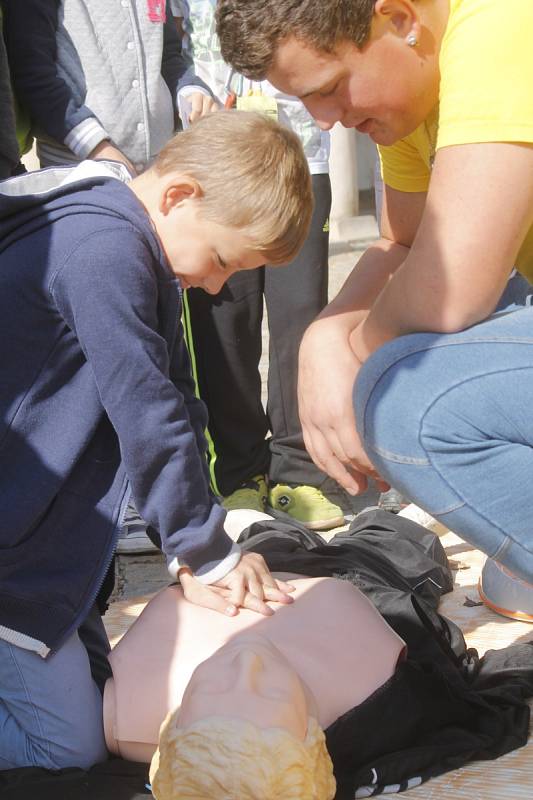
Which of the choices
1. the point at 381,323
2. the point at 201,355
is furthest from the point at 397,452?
the point at 201,355

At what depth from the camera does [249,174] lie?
6.65ft

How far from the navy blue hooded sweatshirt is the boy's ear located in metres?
0.06

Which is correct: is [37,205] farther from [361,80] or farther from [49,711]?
[49,711]

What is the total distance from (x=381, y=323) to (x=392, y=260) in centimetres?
48

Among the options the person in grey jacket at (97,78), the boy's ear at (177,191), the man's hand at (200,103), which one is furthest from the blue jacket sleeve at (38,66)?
the boy's ear at (177,191)

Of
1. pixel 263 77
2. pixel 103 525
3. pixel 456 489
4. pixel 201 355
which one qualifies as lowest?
pixel 201 355

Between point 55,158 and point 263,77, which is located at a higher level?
point 263,77

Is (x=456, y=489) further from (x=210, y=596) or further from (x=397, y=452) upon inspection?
(x=210, y=596)

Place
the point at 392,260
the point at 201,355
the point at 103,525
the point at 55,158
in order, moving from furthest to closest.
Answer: the point at 201,355, the point at 55,158, the point at 392,260, the point at 103,525

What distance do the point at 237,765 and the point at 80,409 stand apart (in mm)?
727

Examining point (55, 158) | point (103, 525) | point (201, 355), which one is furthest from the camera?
point (201, 355)

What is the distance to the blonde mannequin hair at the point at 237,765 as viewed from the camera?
4.98 feet

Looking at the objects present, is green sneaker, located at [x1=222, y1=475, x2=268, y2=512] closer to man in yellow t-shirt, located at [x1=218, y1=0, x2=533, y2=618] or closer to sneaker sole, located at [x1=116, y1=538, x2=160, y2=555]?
sneaker sole, located at [x1=116, y1=538, x2=160, y2=555]

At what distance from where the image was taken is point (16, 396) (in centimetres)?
191
